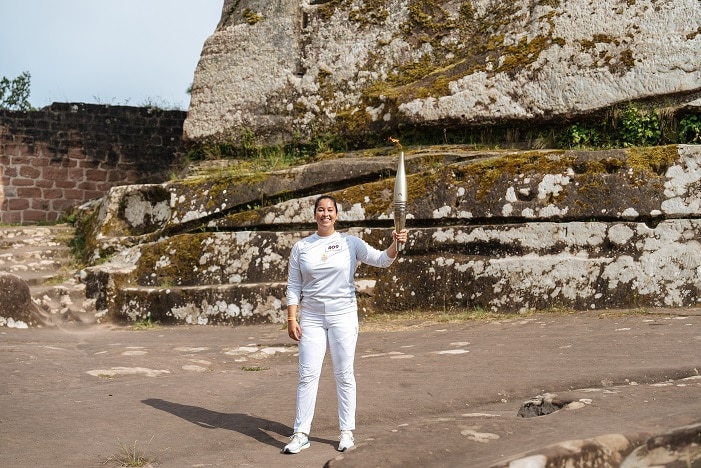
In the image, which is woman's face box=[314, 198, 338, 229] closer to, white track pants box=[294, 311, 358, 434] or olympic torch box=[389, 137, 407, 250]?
olympic torch box=[389, 137, 407, 250]

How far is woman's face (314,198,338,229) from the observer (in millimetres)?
4723

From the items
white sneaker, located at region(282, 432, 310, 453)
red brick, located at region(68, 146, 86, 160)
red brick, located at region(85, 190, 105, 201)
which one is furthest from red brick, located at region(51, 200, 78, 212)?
white sneaker, located at region(282, 432, 310, 453)

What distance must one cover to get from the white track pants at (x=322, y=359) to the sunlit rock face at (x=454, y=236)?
138 inches

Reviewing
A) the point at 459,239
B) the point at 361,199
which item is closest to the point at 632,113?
the point at 459,239

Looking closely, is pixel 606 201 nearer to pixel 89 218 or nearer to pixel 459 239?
pixel 459 239

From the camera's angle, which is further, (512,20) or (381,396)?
(512,20)

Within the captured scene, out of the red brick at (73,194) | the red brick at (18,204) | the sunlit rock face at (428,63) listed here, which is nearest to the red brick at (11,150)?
the red brick at (18,204)

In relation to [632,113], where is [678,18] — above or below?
above

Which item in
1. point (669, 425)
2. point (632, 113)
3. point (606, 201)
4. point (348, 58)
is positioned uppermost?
point (348, 58)

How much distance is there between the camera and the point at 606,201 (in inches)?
308

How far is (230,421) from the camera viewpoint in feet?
16.0

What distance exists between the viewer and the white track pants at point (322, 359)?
4.37 meters

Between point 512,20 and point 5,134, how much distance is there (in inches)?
355

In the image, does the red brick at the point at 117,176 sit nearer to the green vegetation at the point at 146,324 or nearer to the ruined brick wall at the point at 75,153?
the ruined brick wall at the point at 75,153
